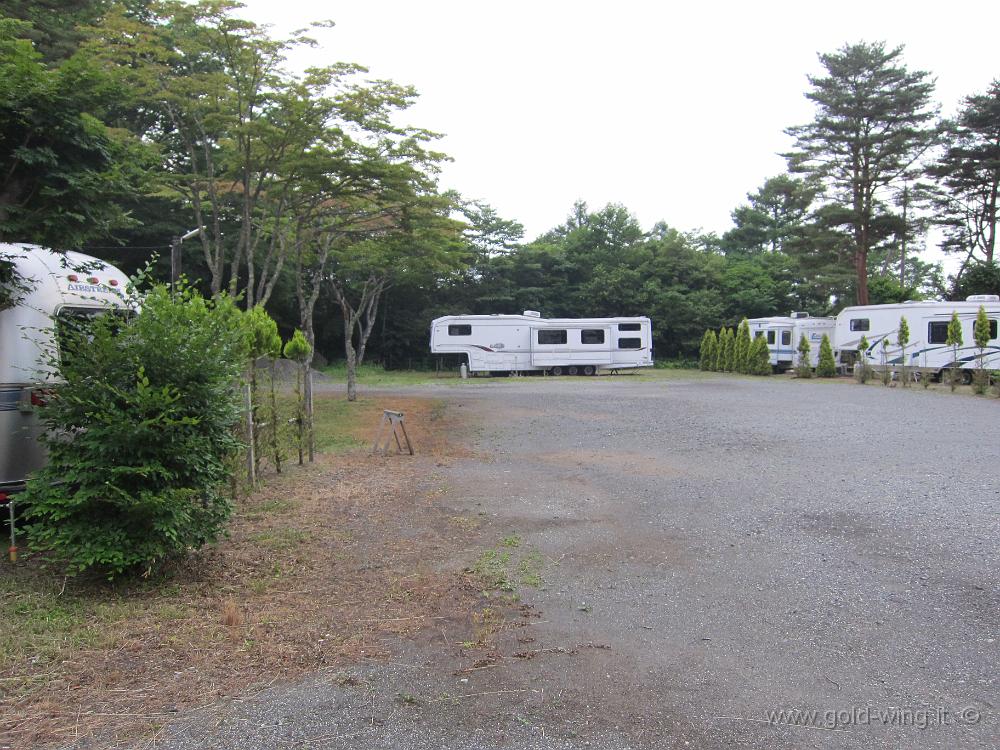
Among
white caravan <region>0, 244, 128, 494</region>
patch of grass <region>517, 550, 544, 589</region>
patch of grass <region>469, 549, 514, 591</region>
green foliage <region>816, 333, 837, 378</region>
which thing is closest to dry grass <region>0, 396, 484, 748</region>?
patch of grass <region>469, 549, 514, 591</region>

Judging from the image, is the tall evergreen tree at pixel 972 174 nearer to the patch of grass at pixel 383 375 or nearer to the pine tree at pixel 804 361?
the pine tree at pixel 804 361

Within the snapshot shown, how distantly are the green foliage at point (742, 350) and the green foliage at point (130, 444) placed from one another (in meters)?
28.7

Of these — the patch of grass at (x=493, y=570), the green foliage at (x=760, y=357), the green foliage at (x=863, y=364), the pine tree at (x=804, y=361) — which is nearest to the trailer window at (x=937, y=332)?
the green foliage at (x=863, y=364)

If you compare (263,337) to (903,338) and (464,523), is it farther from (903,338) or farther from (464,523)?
(903,338)

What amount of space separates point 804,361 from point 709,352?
8656 mm

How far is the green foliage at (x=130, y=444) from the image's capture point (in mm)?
3857

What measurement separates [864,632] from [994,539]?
2.22m

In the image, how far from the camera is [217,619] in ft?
12.0

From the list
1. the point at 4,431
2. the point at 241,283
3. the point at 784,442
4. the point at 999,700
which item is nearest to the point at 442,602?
the point at 999,700

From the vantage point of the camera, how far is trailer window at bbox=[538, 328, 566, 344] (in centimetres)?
2928

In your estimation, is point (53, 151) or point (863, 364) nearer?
point (53, 151)

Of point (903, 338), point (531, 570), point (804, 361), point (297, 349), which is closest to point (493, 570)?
point (531, 570)

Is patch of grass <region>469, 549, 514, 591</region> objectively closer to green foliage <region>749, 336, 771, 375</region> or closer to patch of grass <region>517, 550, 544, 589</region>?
patch of grass <region>517, 550, 544, 589</region>

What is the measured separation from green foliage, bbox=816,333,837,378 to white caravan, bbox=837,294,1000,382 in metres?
0.92
